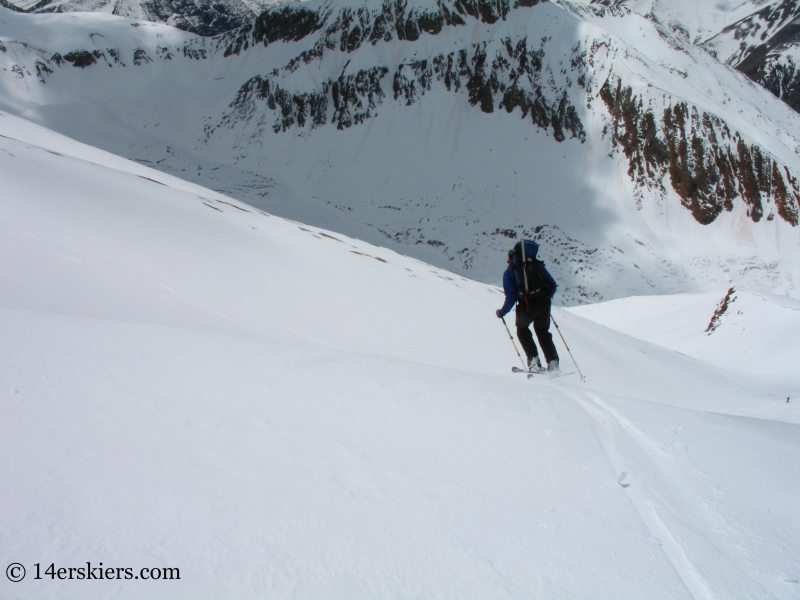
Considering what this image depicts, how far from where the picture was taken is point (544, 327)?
21.2 ft

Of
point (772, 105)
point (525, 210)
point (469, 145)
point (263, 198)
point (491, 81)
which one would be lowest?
point (263, 198)

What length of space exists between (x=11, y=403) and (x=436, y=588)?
2334 mm

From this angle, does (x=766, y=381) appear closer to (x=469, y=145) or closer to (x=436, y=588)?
(x=436, y=588)

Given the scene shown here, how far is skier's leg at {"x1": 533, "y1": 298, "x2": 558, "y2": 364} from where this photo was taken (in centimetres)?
635

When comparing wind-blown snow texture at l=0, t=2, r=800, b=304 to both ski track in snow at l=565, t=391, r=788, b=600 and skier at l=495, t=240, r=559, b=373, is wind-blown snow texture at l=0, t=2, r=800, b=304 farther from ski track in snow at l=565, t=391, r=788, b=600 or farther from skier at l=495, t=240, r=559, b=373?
ski track in snow at l=565, t=391, r=788, b=600

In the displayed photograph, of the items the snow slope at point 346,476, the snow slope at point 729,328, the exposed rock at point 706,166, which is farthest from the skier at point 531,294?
the exposed rock at point 706,166

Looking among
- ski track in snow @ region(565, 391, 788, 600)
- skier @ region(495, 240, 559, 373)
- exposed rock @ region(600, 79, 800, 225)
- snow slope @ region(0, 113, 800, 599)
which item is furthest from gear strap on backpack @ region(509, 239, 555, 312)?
exposed rock @ region(600, 79, 800, 225)

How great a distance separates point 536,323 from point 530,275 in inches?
26.8

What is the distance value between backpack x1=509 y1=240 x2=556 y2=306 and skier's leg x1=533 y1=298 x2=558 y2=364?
140mm

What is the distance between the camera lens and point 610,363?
1099 cm

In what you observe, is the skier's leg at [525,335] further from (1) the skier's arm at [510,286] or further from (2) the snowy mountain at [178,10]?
(2) the snowy mountain at [178,10]

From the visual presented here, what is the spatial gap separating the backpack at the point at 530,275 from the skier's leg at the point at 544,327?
14cm

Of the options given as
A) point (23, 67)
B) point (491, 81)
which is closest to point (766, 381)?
point (491, 81)

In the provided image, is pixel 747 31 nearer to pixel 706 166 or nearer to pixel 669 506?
pixel 706 166
